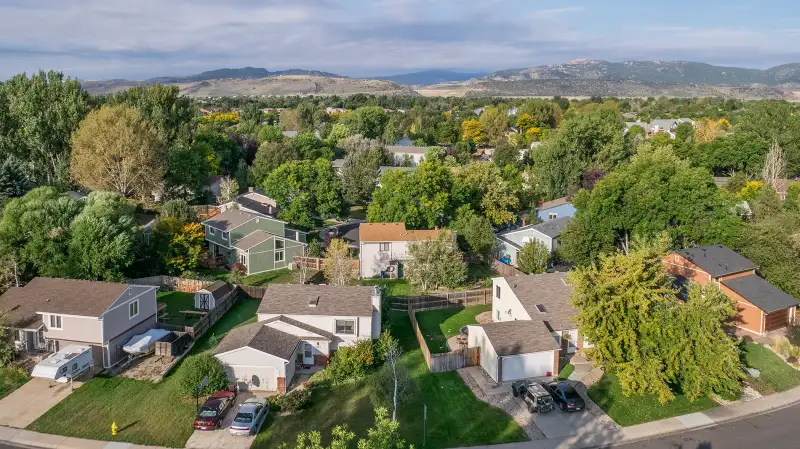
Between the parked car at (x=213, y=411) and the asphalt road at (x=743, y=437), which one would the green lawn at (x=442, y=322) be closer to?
the parked car at (x=213, y=411)

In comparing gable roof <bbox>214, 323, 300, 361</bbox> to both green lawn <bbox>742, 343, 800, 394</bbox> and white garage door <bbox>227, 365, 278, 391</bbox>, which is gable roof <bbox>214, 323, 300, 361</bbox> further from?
green lawn <bbox>742, 343, 800, 394</bbox>

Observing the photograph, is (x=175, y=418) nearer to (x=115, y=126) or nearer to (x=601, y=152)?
(x=115, y=126)

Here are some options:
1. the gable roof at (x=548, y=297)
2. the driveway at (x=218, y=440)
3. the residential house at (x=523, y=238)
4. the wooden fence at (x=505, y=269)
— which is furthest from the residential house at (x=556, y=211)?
the driveway at (x=218, y=440)

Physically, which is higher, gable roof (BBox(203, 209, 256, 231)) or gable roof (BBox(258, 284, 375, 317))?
gable roof (BBox(203, 209, 256, 231))

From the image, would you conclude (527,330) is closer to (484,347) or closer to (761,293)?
(484,347)

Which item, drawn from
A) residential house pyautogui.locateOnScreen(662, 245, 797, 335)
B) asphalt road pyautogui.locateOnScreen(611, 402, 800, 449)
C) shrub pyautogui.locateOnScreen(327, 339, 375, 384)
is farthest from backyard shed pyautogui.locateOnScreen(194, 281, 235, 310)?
residential house pyautogui.locateOnScreen(662, 245, 797, 335)

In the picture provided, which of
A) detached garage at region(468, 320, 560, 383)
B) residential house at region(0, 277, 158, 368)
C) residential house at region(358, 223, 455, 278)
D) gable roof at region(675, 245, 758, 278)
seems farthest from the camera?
residential house at region(358, 223, 455, 278)

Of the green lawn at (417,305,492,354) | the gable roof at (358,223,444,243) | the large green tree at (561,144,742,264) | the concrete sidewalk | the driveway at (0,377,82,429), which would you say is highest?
the large green tree at (561,144,742,264)
